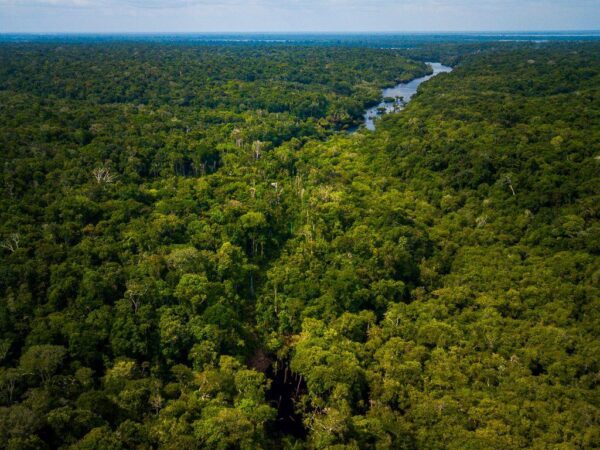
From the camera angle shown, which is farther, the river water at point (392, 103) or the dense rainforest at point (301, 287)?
the river water at point (392, 103)

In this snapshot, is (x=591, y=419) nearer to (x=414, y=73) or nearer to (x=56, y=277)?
(x=56, y=277)

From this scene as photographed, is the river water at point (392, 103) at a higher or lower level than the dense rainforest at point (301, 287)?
higher

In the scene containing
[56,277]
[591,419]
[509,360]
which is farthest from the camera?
[56,277]

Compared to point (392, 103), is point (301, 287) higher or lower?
lower

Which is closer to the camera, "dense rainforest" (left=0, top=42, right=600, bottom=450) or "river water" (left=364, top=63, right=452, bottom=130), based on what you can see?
"dense rainforest" (left=0, top=42, right=600, bottom=450)

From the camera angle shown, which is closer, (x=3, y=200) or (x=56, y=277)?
(x=56, y=277)

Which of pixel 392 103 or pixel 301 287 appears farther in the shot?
pixel 392 103

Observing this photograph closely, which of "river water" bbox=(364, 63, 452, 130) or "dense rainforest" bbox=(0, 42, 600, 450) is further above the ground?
"river water" bbox=(364, 63, 452, 130)

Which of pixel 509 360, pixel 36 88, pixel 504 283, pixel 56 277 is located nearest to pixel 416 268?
pixel 504 283
